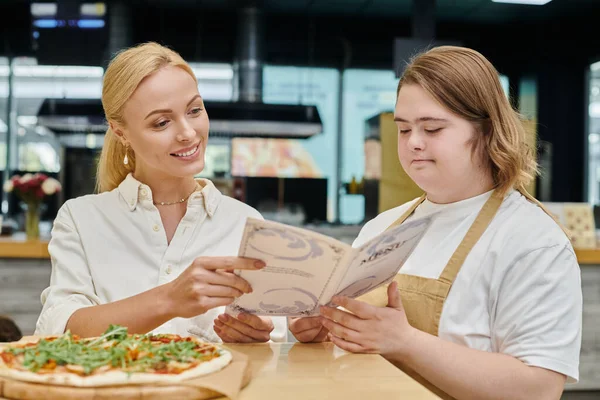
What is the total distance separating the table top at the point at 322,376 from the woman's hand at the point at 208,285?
5.8 inches

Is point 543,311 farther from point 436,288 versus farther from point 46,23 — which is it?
point 46,23

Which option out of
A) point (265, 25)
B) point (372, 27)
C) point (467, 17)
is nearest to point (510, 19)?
point (467, 17)

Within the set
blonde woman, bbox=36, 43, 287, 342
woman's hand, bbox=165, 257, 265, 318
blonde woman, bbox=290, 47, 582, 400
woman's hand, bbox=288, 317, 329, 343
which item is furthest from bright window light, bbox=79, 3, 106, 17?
woman's hand, bbox=165, 257, 265, 318

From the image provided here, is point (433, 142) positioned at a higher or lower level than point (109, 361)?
higher

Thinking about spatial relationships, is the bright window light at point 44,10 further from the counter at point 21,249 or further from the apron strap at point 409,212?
the apron strap at point 409,212

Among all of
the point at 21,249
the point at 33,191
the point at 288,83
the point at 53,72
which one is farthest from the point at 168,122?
the point at 53,72

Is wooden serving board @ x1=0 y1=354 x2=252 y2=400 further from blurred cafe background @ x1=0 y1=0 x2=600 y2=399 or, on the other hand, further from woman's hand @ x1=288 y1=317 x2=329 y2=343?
blurred cafe background @ x1=0 y1=0 x2=600 y2=399

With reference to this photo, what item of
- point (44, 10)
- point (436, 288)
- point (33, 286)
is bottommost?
point (33, 286)

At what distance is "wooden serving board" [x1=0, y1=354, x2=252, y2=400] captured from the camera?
0.96m

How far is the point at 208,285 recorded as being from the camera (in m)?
1.23

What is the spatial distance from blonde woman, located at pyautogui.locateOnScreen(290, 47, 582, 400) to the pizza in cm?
35

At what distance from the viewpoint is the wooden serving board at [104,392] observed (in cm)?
96

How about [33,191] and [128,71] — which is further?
[33,191]

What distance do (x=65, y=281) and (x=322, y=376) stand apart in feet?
2.55
